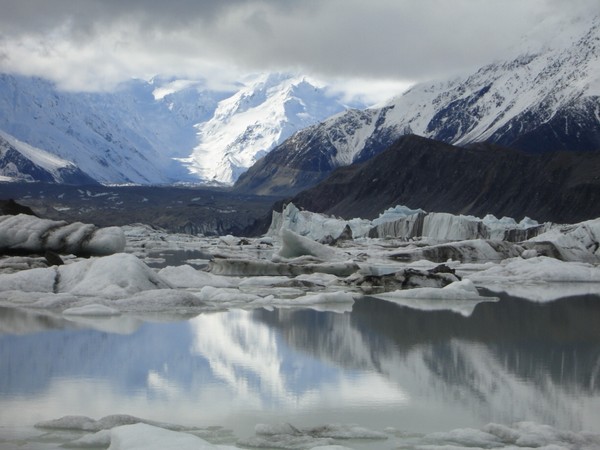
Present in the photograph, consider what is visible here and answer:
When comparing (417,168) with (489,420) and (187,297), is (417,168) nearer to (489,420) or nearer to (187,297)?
(187,297)

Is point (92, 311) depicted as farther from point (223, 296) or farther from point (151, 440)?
point (151, 440)

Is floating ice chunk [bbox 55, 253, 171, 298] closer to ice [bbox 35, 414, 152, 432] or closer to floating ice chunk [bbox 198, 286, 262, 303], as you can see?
floating ice chunk [bbox 198, 286, 262, 303]

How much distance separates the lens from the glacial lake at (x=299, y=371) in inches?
384

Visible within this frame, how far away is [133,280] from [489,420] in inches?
494

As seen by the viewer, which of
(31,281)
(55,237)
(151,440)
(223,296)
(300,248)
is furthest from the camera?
(300,248)

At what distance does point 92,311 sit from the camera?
17.9 meters

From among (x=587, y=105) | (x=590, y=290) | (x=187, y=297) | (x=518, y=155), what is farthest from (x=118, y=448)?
(x=587, y=105)

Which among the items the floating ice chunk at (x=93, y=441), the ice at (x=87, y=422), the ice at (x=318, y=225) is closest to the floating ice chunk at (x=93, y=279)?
the ice at (x=87, y=422)

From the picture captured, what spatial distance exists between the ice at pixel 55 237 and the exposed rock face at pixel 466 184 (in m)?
67.2

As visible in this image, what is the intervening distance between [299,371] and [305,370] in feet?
0.42

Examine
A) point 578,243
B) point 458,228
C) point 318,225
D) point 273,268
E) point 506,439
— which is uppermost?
point 318,225

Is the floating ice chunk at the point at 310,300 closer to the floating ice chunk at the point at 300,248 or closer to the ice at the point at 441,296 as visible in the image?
the ice at the point at 441,296

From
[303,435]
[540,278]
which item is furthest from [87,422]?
[540,278]

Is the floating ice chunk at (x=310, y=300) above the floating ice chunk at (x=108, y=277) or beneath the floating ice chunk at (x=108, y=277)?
beneath
